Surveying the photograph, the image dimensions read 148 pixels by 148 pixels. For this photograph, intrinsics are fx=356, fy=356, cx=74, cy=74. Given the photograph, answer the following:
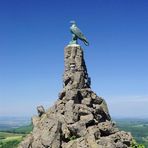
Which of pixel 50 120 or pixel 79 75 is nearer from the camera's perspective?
pixel 50 120

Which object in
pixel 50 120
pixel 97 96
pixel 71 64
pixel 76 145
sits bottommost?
pixel 76 145

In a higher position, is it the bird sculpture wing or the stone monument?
the bird sculpture wing

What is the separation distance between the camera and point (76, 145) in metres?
48.2

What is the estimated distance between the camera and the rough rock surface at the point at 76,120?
50094 mm

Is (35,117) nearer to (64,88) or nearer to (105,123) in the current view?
(64,88)

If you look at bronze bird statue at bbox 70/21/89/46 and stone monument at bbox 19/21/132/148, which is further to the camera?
bronze bird statue at bbox 70/21/89/46

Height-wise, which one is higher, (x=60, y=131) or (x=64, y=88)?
(x=64, y=88)

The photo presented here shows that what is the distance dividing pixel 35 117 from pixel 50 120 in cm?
877

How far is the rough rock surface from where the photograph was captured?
164 feet

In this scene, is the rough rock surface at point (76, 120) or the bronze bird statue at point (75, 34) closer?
the rough rock surface at point (76, 120)

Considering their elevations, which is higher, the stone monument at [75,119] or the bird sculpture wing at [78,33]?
the bird sculpture wing at [78,33]

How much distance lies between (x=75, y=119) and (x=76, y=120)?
276mm

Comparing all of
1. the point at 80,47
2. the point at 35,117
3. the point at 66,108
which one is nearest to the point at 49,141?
the point at 66,108

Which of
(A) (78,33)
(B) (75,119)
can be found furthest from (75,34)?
(B) (75,119)
